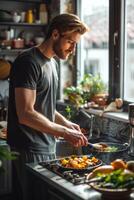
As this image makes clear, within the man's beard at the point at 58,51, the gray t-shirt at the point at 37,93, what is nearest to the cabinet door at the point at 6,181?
the gray t-shirt at the point at 37,93

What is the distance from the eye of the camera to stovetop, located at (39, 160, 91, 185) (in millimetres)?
2098

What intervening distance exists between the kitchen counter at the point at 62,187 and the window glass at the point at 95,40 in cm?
175

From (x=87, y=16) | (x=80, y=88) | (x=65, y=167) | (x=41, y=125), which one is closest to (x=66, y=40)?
(x=41, y=125)

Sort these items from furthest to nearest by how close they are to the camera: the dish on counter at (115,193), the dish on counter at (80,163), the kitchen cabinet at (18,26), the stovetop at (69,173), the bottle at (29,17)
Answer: the bottle at (29,17) < the kitchen cabinet at (18,26) < the dish on counter at (80,163) < the stovetop at (69,173) < the dish on counter at (115,193)

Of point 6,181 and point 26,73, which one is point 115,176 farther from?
point 6,181

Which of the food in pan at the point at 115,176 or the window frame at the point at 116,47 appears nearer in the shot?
the food in pan at the point at 115,176

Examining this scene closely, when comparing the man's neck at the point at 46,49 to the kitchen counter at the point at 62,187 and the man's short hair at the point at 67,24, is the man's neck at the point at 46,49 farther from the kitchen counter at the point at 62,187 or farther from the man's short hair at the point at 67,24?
the kitchen counter at the point at 62,187

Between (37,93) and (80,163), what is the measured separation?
49 centimetres

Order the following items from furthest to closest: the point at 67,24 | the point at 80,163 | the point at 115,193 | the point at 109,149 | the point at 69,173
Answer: the point at 109,149 → the point at 67,24 → the point at 80,163 → the point at 69,173 → the point at 115,193

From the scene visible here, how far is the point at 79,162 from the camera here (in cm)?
234

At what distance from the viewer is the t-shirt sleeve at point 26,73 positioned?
2373mm

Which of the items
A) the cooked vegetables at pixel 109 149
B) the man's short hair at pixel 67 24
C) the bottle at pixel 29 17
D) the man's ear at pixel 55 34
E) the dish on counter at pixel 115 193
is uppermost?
the bottle at pixel 29 17

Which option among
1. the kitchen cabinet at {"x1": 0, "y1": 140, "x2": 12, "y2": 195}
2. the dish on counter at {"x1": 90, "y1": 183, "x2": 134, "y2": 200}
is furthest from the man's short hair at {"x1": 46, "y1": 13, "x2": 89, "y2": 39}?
the kitchen cabinet at {"x1": 0, "y1": 140, "x2": 12, "y2": 195}

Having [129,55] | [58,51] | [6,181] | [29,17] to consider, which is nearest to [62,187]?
[58,51]
